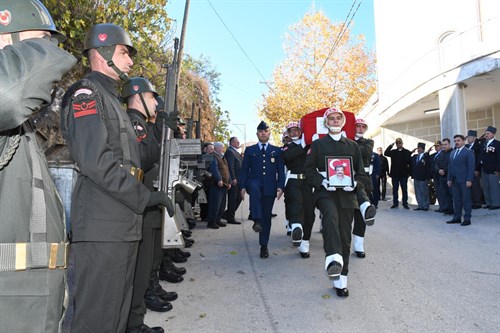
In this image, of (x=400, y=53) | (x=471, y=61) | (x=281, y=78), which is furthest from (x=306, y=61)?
(x=471, y=61)

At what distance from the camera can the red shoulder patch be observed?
2.16 metres

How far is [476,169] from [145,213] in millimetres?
10539

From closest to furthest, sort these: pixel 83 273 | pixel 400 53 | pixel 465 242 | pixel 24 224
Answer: pixel 24 224
pixel 83 273
pixel 465 242
pixel 400 53

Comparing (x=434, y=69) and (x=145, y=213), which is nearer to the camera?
(x=145, y=213)

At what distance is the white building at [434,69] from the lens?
13.1 metres

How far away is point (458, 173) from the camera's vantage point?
29.7 ft

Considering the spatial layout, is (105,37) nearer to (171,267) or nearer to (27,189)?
(27,189)

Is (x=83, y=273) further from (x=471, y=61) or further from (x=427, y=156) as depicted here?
(x=471, y=61)

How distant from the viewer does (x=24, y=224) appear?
1390mm

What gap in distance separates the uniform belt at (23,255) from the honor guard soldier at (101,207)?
2.24 feet

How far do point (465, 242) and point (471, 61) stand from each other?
819 centimetres

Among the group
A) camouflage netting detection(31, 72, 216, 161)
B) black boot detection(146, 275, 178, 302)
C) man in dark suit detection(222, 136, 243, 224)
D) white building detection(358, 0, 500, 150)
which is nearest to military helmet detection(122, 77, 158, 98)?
black boot detection(146, 275, 178, 302)

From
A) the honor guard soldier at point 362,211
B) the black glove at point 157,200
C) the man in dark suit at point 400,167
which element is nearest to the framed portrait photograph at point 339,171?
the honor guard soldier at point 362,211

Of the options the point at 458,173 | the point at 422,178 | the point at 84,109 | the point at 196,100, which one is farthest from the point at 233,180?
the point at 196,100
